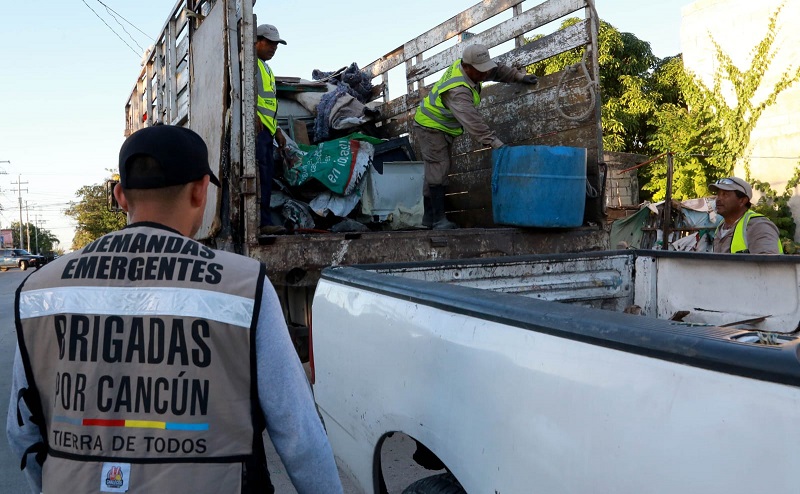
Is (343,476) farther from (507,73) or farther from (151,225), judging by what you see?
(507,73)

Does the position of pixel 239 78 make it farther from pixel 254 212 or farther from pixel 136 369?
pixel 136 369

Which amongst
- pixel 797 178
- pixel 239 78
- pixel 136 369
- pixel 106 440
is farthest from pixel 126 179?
pixel 797 178

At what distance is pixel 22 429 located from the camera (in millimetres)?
1392

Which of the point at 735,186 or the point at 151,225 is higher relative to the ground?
the point at 735,186

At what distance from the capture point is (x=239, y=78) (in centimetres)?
427

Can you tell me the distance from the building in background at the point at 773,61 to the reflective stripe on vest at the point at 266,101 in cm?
1052

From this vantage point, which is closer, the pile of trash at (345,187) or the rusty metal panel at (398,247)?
the rusty metal panel at (398,247)

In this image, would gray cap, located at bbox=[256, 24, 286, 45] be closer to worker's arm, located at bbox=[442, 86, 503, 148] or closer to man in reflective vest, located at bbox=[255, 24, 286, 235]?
man in reflective vest, located at bbox=[255, 24, 286, 235]

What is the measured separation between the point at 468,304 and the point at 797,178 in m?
12.5

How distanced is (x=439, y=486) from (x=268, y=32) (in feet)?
14.5

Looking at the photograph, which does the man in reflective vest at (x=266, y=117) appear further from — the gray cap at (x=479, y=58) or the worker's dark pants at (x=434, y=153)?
the gray cap at (x=479, y=58)

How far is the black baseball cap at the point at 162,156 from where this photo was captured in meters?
1.35

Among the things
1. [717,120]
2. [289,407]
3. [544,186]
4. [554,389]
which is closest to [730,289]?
[554,389]

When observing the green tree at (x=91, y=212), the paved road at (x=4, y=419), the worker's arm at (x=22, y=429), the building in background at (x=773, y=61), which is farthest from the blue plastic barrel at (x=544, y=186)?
the green tree at (x=91, y=212)
